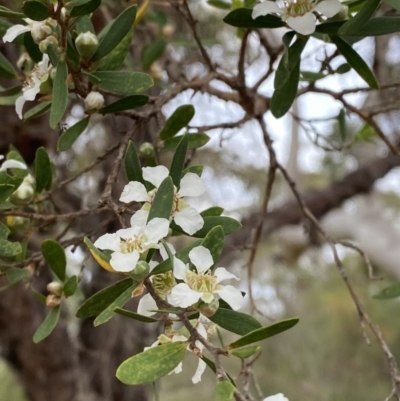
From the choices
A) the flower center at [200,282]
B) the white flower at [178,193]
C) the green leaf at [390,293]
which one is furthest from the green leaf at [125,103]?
the green leaf at [390,293]

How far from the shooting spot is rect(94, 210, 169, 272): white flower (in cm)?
33

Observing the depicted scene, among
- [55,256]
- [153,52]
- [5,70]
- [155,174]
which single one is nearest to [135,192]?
[155,174]

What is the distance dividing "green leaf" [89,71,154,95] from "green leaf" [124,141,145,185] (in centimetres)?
6

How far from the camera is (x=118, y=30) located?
447mm

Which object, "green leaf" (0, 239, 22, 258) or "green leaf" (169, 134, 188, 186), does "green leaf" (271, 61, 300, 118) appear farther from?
"green leaf" (0, 239, 22, 258)

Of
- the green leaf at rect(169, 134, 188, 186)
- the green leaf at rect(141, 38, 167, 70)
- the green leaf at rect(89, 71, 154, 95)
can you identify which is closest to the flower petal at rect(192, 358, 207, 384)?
the green leaf at rect(169, 134, 188, 186)

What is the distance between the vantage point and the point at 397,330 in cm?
257

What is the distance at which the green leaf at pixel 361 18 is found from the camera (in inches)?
14.7

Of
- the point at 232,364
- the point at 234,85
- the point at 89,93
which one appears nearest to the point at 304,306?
the point at 232,364

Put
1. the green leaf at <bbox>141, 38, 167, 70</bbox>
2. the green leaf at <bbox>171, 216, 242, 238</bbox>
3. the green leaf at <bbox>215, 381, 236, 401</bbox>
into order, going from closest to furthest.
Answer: the green leaf at <bbox>215, 381, 236, 401</bbox> → the green leaf at <bbox>171, 216, 242, 238</bbox> → the green leaf at <bbox>141, 38, 167, 70</bbox>

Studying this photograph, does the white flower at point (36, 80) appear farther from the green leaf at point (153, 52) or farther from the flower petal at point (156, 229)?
the green leaf at point (153, 52)

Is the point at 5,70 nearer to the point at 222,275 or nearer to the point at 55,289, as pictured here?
the point at 55,289

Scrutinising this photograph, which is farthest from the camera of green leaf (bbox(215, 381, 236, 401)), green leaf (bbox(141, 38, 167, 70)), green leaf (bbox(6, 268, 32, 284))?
green leaf (bbox(141, 38, 167, 70))

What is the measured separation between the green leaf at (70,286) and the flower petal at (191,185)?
16 centimetres
